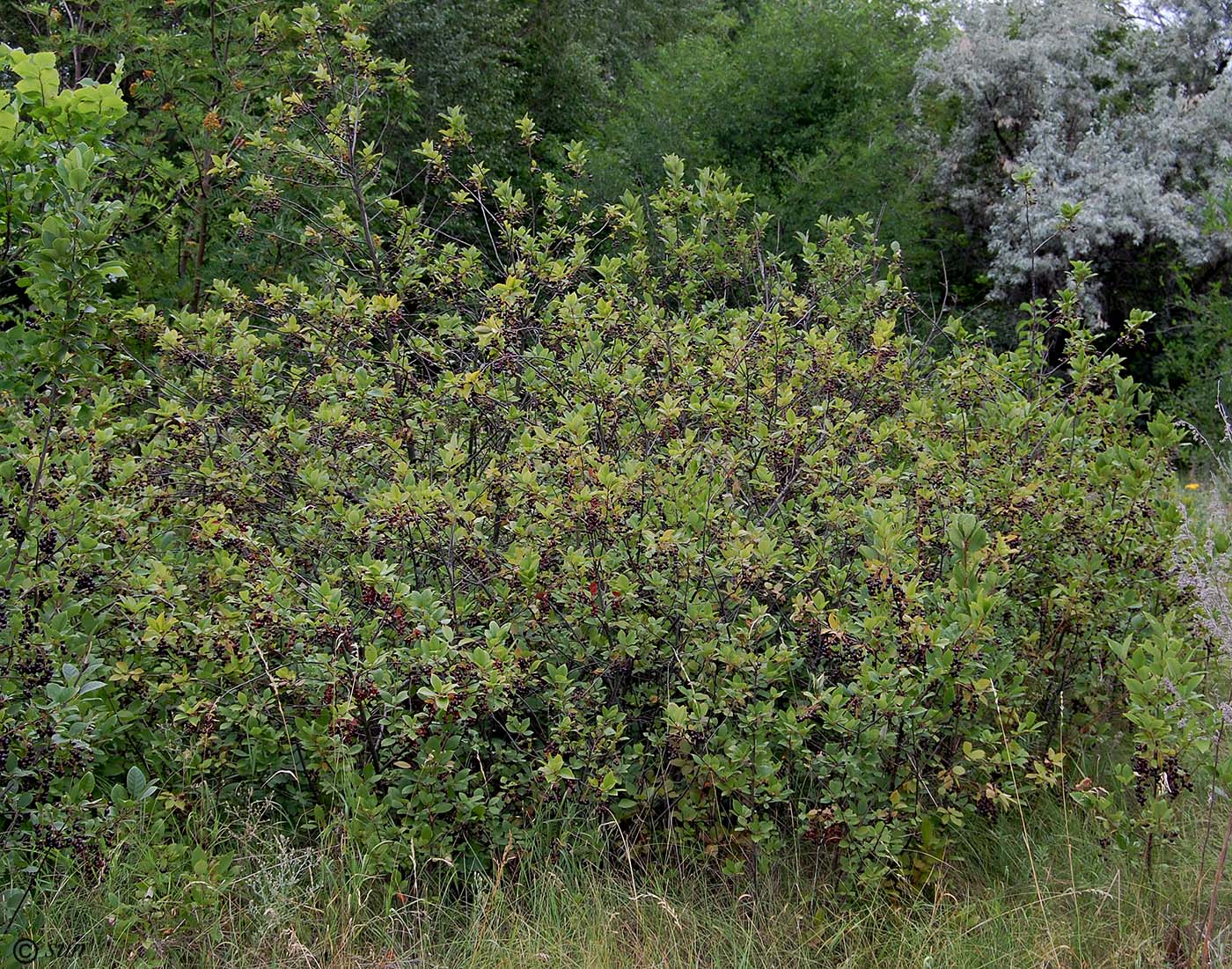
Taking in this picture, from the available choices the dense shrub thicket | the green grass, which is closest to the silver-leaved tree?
the dense shrub thicket

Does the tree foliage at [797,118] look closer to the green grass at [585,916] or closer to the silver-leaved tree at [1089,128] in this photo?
the silver-leaved tree at [1089,128]

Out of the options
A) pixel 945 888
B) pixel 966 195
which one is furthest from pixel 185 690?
pixel 966 195

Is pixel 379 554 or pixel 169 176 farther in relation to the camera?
pixel 169 176

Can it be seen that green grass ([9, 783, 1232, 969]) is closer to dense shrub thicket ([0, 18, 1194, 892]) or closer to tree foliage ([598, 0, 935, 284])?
dense shrub thicket ([0, 18, 1194, 892])

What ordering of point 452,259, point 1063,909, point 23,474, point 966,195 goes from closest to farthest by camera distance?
1. point 1063,909
2. point 23,474
3. point 452,259
4. point 966,195

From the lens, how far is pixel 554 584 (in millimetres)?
3004

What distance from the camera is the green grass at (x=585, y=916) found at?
2541 mm

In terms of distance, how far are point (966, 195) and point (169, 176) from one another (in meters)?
8.72

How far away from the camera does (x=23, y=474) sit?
10.9 feet

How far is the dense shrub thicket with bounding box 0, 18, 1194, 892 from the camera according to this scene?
2.70 m

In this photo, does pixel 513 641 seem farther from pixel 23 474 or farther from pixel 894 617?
pixel 23 474

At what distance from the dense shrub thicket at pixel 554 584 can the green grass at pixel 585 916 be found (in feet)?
Result: 0.34

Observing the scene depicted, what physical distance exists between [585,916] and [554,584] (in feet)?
2.73

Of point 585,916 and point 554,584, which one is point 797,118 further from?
point 585,916
